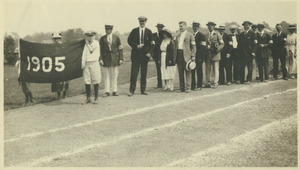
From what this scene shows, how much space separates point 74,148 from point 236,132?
2.27m

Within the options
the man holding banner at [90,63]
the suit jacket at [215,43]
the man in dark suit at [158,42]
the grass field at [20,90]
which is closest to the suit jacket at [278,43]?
the suit jacket at [215,43]

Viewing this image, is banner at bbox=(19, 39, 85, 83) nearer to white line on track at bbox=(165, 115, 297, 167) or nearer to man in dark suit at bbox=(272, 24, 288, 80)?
white line on track at bbox=(165, 115, 297, 167)

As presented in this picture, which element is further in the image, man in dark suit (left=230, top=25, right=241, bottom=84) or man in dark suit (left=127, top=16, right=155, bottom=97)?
man in dark suit (left=230, top=25, right=241, bottom=84)

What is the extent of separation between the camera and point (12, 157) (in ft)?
17.3

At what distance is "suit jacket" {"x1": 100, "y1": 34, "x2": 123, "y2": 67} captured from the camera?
7.89 metres

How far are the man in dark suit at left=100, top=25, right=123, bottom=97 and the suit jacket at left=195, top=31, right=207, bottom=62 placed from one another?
5.66 feet

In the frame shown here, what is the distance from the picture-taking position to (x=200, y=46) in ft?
28.0

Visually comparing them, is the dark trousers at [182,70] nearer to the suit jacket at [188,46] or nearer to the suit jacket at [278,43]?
the suit jacket at [188,46]

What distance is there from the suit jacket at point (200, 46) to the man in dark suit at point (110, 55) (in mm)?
1725

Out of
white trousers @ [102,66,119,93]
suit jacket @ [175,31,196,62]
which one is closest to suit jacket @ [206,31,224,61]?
suit jacket @ [175,31,196,62]

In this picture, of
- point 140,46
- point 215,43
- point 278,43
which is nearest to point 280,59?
point 278,43

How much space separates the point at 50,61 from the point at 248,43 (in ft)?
14.8

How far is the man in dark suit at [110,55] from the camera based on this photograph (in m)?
7.88

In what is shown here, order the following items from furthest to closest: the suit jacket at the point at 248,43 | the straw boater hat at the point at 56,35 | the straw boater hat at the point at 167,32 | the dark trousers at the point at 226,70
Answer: the dark trousers at the point at 226,70, the suit jacket at the point at 248,43, the straw boater hat at the point at 167,32, the straw boater hat at the point at 56,35
